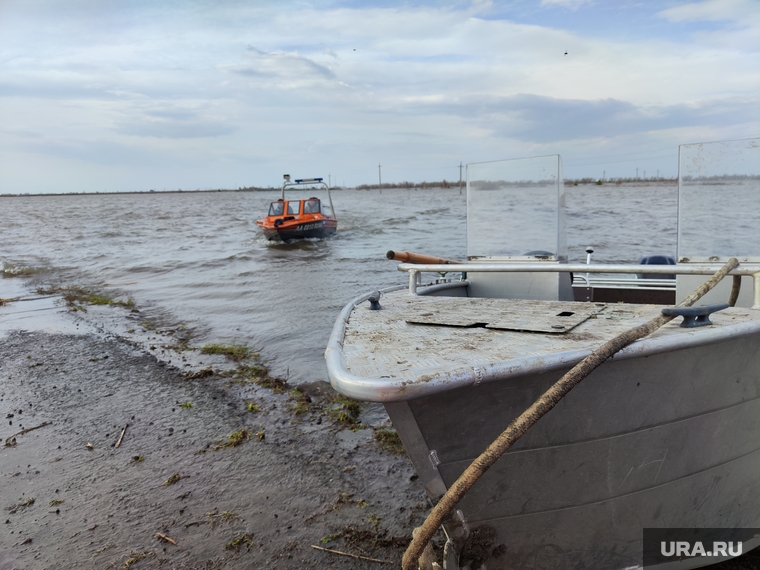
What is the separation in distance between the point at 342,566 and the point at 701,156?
12.6 feet

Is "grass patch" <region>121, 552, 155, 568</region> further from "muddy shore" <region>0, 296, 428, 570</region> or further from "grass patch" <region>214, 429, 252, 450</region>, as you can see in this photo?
"grass patch" <region>214, 429, 252, 450</region>

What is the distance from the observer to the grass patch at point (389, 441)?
14.1 ft

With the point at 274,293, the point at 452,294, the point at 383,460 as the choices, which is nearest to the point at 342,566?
the point at 383,460

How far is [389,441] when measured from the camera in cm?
445

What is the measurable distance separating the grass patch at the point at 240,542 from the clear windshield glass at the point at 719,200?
3639mm

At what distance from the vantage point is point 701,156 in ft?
13.3

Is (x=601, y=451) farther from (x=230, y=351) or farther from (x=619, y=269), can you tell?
(x=230, y=351)

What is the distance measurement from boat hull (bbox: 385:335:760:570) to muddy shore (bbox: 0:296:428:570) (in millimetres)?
982

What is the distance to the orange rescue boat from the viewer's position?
20781 mm

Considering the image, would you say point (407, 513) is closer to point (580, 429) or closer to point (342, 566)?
point (342, 566)

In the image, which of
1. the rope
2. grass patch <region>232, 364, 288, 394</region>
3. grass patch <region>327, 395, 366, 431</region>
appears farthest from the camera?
grass patch <region>232, 364, 288, 394</region>

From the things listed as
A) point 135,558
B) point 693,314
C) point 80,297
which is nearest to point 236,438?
point 135,558

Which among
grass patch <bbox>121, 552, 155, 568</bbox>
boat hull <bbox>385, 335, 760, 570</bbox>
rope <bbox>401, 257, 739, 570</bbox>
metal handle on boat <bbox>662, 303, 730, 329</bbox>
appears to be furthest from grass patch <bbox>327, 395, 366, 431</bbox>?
metal handle on boat <bbox>662, 303, 730, 329</bbox>

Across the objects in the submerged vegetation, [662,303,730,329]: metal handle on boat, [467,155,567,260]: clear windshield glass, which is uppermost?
[467,155,567,260]: clear windshield glass
